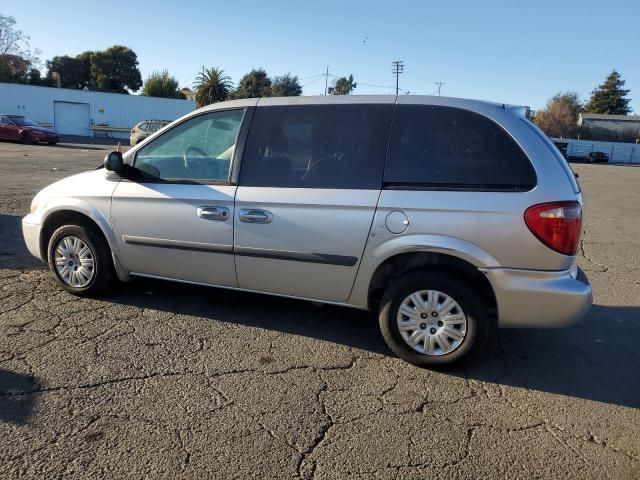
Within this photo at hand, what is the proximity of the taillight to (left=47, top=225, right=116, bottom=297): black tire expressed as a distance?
3520 mm

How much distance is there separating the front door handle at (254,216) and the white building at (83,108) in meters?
41.7

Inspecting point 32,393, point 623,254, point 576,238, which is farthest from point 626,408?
point 623,254

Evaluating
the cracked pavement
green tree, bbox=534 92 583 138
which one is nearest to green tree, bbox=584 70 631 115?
green tree, bbox=534 92 583 138

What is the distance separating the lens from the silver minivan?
3.36 m

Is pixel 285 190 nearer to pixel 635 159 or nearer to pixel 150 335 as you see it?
pixel 150 335

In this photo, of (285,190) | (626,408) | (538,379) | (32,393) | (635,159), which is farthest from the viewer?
(635,159)

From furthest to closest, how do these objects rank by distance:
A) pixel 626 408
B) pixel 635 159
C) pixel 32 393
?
pixel 635 159, pixel 626 408, pixel 32 393

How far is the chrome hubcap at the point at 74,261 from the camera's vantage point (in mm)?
4543

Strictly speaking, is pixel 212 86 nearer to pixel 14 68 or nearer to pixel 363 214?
pixel 14 68

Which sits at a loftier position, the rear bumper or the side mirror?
the side mirror

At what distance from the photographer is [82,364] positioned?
11.3 ft

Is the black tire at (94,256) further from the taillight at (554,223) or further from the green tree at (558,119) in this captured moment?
the green tree at (558,119)

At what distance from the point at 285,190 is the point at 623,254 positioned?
6276 millimetres

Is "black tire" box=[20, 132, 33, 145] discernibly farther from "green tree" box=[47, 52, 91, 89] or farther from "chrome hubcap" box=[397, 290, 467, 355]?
"green tree" box=[47, 52, 91, 89]
